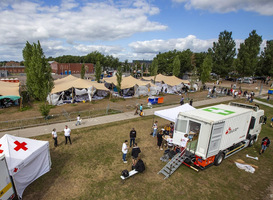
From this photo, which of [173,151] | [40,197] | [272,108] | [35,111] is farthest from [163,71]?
[40,197]

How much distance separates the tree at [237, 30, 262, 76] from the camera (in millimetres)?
50497

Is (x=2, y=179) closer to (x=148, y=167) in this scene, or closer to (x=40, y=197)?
(x=40, y=197)

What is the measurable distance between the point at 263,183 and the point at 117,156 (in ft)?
28.2

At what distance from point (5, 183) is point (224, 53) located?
58212 millimetres

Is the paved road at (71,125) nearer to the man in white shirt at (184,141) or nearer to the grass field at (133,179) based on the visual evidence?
the grass field at (133,179)

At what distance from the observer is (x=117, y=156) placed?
10.8 m

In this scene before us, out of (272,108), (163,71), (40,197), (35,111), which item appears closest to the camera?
(40,197)

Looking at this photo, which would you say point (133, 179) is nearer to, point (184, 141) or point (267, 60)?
point (184, 141)

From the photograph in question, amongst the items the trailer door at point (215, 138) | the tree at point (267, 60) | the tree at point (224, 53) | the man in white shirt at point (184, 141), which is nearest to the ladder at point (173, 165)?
the man in white shirt at point (184, 141)

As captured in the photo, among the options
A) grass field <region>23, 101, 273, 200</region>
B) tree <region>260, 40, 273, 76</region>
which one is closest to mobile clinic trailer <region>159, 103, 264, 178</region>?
grass field <region>23, 101, 273, 200</region>

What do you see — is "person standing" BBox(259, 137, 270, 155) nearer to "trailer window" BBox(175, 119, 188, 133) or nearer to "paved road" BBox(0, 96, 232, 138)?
"trailer window" BBox(175, 119, 188, 133)

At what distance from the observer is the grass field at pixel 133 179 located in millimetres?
7738

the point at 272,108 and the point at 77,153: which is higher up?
the point at 272,108

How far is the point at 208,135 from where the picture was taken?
28.2 ft
